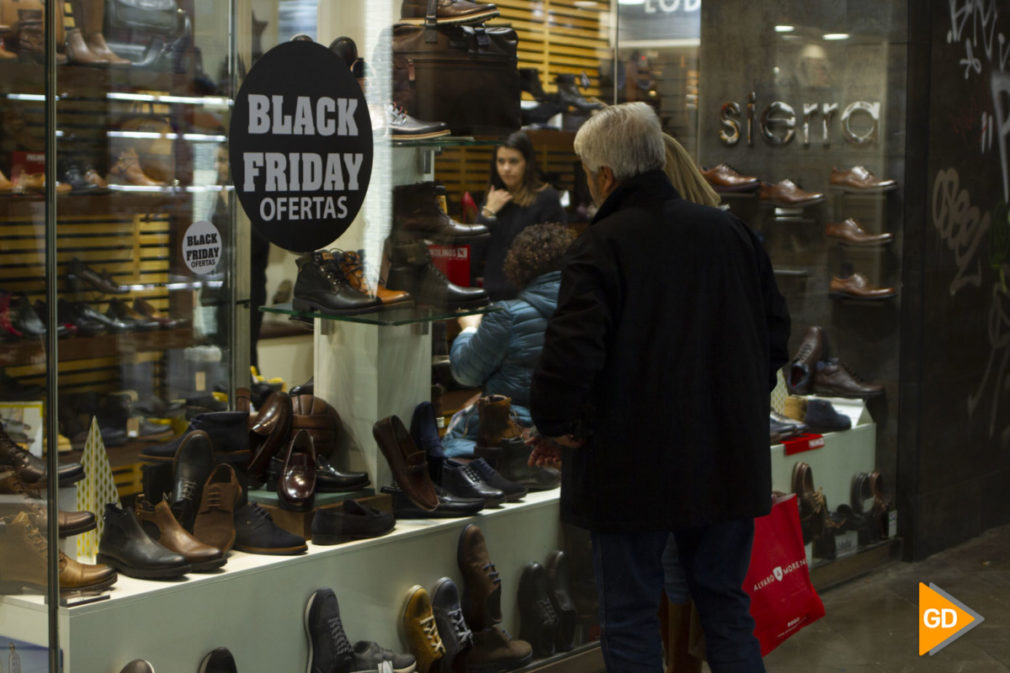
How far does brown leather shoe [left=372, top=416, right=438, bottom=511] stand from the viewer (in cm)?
364

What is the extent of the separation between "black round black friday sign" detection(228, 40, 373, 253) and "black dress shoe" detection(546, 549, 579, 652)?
1.29m

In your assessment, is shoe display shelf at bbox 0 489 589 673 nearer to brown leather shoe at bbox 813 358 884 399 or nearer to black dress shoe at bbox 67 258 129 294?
black dress shoe at bbox 67 258 129 294

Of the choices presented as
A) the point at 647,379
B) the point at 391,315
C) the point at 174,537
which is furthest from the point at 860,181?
the point at 174,537

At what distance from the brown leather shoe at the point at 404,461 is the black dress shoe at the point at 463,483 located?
0.36 feet

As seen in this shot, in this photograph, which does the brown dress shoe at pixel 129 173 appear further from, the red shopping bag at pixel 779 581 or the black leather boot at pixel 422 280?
the red shopping bag at pixel 779 581

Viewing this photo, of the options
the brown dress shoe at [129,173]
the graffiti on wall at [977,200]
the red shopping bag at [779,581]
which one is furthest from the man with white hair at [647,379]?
the graffiti on wall at [977,200]

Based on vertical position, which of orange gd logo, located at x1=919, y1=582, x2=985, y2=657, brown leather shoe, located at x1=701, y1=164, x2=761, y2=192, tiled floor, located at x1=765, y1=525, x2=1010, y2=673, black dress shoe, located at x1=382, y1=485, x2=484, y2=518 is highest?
brown leather shoe, located at x1=701, y1=164, x2=761, y2=192

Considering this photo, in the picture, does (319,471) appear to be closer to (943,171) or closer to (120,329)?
(120,329)

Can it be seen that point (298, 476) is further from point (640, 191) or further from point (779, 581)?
point (779, 581)

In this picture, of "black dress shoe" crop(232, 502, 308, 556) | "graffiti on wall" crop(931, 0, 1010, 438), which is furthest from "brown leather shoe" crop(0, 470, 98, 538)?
"graffiti on wall" crop(931, 0, 1010, 438)

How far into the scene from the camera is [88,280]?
382cm

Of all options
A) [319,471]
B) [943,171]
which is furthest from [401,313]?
[943,171]

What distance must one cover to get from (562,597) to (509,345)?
816mm

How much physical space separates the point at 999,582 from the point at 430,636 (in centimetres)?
305
